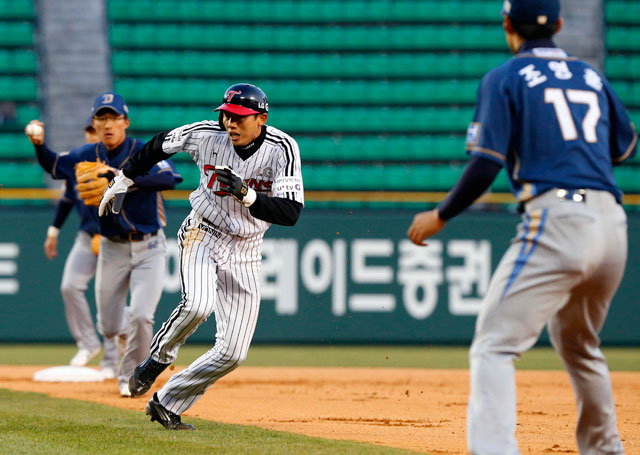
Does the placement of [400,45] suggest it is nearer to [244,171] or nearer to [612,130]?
[244,171]

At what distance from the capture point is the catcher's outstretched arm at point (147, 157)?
5.57 meters

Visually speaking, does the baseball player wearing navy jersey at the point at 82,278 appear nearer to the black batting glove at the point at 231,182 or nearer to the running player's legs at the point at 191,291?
the running player's legs at the point at 191,291

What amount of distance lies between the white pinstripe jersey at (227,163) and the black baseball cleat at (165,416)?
1032 millimetres

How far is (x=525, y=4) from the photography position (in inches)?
149

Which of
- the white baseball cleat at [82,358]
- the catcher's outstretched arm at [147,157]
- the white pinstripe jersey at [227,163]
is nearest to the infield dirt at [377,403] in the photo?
the white baseball cleat at [82,358]

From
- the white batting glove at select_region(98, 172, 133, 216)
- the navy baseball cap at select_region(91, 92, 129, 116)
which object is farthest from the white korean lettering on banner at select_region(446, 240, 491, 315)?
the white batting glove at select_region(98, 172, 133, 216)

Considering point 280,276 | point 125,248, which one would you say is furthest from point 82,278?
point 280,276

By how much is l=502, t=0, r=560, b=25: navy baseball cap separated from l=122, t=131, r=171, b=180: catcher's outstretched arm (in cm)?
239

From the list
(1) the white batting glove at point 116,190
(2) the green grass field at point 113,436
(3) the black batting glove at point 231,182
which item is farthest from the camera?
(1) the white batting glove at point 116,190

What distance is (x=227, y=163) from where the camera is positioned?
5484mm

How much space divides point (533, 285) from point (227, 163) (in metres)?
2.33

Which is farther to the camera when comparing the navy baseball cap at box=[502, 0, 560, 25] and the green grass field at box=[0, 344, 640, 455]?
the green grass field at box=[0, 344, 640, 455]

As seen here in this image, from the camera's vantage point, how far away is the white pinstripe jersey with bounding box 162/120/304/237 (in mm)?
5434

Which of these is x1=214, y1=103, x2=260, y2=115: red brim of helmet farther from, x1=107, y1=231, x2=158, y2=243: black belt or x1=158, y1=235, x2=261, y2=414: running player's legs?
x1=107, y1=231, x2=158, y2=243: black belt
